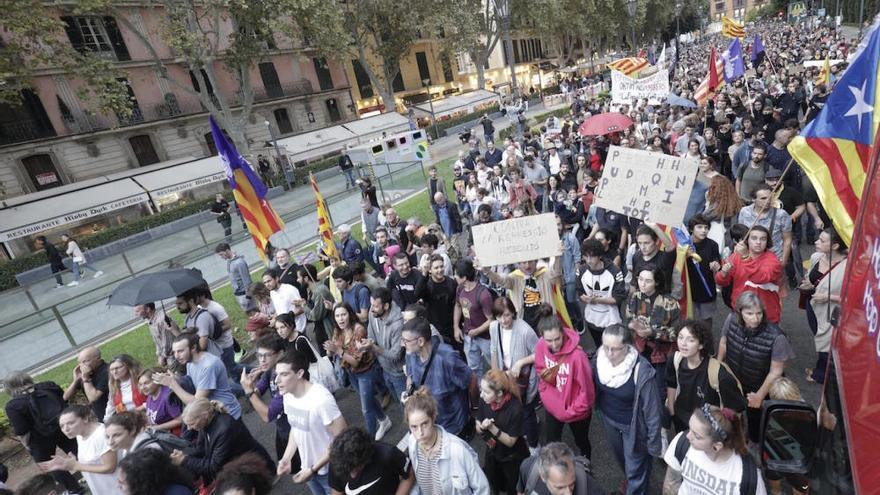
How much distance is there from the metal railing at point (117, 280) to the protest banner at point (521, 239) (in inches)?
337

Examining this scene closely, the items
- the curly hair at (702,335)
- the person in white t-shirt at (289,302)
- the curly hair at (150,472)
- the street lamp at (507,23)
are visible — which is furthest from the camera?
the street lamp at (507,23)

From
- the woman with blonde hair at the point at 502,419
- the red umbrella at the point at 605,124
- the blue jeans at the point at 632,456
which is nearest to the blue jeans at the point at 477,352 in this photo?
the woman with blonde hair at the point at 502,419

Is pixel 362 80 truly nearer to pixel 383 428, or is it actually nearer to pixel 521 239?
pixel 521 239

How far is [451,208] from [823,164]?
758 cm

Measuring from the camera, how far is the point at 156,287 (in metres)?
5.51

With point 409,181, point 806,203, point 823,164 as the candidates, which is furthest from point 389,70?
point 823,164

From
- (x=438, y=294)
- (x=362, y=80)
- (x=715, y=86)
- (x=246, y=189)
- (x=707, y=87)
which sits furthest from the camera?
(x=362, y=80)

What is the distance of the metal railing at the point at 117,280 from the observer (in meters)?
8.56

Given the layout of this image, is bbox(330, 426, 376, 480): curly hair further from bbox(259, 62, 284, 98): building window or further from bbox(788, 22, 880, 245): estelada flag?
bbox(259, 62, 284, 98): building window

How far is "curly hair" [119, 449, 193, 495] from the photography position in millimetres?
2836

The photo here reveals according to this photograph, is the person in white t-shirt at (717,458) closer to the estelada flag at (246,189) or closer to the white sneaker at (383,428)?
the white sneaker at (383,428)

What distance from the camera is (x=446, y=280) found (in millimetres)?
5414

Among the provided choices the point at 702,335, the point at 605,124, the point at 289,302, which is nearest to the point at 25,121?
the point at 289,302

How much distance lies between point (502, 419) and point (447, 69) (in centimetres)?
5223
